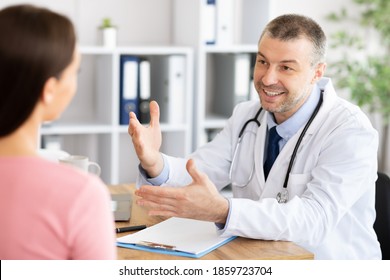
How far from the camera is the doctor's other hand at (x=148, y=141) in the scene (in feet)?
6.47

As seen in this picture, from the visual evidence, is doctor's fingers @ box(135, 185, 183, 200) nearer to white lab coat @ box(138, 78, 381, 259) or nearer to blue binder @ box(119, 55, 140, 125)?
white lab coat @ box(138, 78, 381, 259)

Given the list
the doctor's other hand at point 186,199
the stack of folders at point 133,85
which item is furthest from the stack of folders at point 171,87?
the doctor's other hand at point 186,199

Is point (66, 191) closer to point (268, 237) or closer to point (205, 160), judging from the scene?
point (268, 237)

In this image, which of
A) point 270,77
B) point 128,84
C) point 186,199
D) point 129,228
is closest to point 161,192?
point 186,199

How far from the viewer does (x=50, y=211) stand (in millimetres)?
982

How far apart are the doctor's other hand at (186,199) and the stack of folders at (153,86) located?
178cm

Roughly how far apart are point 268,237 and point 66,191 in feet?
2.92

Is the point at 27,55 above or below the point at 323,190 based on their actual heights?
above

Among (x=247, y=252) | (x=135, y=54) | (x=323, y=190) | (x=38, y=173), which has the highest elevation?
(x=135, y=54)

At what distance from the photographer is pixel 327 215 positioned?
1.86 metres

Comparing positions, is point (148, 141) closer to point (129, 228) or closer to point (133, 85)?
point (129, 228)

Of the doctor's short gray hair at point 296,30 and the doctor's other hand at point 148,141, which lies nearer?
the doctor's other hand at point 148,141

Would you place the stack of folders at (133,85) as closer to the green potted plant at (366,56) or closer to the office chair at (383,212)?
the green potted plant at (366,56)

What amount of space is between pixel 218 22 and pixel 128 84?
0.56 m
